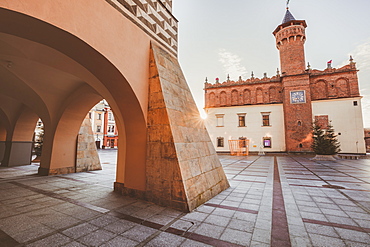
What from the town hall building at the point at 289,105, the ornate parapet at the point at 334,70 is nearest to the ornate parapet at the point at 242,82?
the town hall building at the point at 289,105

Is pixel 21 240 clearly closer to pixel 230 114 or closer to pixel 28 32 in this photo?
pixel 28 32

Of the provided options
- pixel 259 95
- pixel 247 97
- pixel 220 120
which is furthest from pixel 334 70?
pixel 220 120

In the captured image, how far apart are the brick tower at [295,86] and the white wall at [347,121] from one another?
2.10 metres

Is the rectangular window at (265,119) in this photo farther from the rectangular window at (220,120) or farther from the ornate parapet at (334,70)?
the ornate parapet at (334,70)

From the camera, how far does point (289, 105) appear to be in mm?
20922

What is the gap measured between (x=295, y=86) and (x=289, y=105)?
2.40 metres

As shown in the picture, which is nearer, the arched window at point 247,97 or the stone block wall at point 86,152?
the stone block wall at point 86,152

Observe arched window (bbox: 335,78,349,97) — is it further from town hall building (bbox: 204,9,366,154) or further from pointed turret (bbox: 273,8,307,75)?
pointed turret (bbox: 273,8,307,75)

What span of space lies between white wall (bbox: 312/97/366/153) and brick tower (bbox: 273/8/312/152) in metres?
2.10

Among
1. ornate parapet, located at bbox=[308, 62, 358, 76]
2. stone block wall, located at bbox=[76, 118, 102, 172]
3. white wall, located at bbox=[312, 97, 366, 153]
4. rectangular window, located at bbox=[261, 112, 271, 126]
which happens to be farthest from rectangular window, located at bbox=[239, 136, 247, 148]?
stone block wall, located at bbox=[76, 118, 102, 172]

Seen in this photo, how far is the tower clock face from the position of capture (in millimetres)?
20438

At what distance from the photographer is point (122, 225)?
291 centimetres

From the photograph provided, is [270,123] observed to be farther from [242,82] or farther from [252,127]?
[242,82]

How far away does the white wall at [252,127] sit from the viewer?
71.4ft
